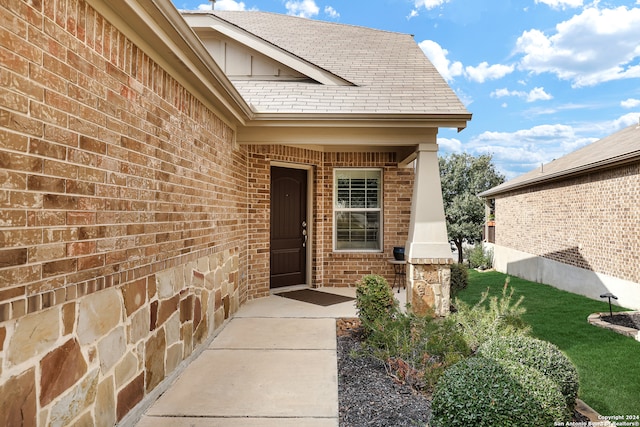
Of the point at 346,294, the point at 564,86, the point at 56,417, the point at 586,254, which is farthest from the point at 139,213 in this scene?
the point at 564,86

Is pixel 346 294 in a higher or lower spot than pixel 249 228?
lower

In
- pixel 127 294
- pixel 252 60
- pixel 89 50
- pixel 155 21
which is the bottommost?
pixel 127 294

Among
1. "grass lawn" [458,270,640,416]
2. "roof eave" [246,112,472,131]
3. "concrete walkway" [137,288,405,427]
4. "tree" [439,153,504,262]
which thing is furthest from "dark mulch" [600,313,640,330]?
"tree" [439,153,504,262]

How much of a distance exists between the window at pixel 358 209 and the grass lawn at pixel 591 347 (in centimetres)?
276

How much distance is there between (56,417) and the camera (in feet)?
6.71

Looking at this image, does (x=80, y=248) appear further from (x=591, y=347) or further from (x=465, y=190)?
(x=465, y=190)

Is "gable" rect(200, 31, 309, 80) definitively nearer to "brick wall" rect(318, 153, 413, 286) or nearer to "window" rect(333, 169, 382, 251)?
"brick wall" rect(318, 153, 413, 286)

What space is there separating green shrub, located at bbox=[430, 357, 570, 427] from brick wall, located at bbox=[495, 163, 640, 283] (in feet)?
22.8

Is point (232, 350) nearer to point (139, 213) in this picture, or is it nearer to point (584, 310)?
point (139, 213)

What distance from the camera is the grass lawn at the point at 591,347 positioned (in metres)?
3.71

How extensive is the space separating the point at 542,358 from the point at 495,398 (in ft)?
3.18

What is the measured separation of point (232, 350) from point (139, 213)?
7.12ft

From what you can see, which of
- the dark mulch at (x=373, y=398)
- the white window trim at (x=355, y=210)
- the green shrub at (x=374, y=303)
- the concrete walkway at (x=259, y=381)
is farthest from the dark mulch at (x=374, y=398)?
the white window trim at (x=355, y=210)

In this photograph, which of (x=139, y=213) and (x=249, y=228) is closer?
(x=139, y=213)
